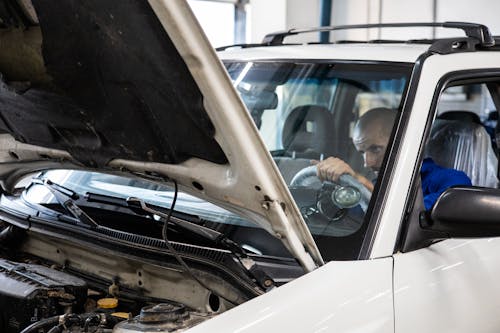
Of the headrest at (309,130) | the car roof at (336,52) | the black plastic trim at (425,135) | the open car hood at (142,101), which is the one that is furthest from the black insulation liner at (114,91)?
the car roof at (336,52)

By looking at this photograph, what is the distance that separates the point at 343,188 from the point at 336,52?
68cm

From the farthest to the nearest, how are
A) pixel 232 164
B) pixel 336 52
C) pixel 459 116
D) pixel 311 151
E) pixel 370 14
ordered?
pixel 370 14
pixel 459 116
pixel 336 52
pixel 311 151
pixel 232 164

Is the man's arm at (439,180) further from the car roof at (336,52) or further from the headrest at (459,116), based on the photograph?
the headrest at (459,116)

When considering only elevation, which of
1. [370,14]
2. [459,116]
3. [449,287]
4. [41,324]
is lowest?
[41,324]

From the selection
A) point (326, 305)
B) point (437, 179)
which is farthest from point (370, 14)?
point (326, 305)

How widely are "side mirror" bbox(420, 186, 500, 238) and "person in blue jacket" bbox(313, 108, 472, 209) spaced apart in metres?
0.23

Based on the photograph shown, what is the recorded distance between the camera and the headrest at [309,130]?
9.71 feet

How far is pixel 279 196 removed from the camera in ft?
6.70

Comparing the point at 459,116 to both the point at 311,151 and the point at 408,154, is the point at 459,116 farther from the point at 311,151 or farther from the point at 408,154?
the point at 408,154

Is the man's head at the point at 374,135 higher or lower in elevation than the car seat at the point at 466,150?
lower

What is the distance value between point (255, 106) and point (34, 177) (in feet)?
3.27

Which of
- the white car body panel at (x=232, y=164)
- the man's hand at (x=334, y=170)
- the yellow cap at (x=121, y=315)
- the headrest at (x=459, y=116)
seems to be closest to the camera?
the white car body panel at (x=232, y=164)

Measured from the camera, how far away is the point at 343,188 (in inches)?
103

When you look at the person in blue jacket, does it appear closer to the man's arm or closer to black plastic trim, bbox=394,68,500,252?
the man's arm
